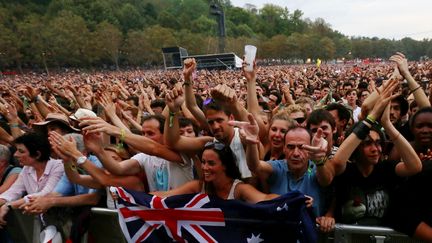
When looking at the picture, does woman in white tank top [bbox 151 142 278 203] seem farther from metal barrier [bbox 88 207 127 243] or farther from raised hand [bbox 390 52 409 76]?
raised hand [bbox 390 52 409 76]

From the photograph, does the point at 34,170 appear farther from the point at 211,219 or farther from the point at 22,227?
the point at 211,219

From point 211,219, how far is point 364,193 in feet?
3.52

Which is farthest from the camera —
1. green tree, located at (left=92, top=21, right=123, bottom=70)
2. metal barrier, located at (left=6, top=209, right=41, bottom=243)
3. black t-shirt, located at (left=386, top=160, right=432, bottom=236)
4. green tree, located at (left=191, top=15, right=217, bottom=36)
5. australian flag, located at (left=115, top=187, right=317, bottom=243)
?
green tree, located at (left=191, top=15, right=217, bottom=36)

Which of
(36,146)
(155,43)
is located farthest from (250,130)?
(155,43)

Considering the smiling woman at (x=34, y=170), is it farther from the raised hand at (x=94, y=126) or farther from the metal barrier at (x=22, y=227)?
the raised hand at (x=94, y=126)

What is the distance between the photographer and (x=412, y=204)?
9.51ft

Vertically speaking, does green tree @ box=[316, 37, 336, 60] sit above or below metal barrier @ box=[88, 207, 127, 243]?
below

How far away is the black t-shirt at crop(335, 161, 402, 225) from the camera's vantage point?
3145 millimetres

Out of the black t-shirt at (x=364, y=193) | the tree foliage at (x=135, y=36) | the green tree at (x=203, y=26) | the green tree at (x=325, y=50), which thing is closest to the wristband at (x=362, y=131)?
the black t-shirt at (x=364, y=193)

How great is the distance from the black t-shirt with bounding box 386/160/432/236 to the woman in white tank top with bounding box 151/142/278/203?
0.89 m

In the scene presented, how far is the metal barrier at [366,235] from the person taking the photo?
114 inches

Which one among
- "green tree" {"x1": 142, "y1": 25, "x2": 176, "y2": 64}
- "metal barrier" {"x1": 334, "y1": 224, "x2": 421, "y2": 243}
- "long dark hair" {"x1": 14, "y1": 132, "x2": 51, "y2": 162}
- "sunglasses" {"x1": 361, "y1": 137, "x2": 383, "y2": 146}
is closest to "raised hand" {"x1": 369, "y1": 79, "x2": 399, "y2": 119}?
"sunglasses" {"x1": 361, "y1": 137, "x2": 383, "y2": 146}

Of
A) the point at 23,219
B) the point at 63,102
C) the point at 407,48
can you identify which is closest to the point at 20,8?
the point at 63,102

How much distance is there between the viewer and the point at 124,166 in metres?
3.80
